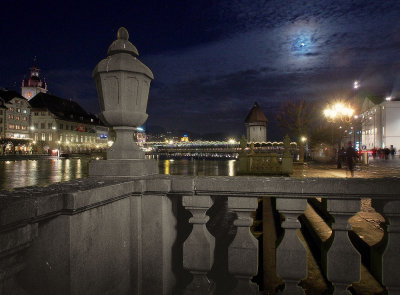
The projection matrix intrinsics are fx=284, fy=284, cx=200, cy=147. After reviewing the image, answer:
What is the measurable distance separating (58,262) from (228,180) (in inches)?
60.7

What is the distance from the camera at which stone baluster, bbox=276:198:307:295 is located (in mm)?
2578

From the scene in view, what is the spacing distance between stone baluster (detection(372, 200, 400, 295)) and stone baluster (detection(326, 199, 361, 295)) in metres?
0.21

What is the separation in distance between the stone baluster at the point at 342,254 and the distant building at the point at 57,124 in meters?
77.5

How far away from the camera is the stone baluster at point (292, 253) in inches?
102

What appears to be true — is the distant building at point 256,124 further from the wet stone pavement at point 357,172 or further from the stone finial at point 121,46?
the stone finial at point 121,46

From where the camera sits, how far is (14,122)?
66.8 metres

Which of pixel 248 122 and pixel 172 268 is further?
pixel 248 122

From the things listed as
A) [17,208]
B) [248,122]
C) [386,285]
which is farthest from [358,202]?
[248,122]

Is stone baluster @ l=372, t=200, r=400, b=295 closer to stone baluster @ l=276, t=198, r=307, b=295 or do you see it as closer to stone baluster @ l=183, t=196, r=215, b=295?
stone baluster @ l=276, t=198, r=307, b=295

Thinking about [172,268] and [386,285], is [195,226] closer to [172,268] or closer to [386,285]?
[172,268]

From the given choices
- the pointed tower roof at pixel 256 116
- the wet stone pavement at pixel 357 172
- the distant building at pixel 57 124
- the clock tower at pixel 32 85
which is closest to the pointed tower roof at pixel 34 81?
the clock tower at pixel 32 85

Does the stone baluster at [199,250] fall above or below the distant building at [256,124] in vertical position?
below

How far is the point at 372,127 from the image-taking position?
2660 inches

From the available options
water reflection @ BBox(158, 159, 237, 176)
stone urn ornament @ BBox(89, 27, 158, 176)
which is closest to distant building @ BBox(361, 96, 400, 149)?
water reflection @ BBox(158, 159, 237, 176)
